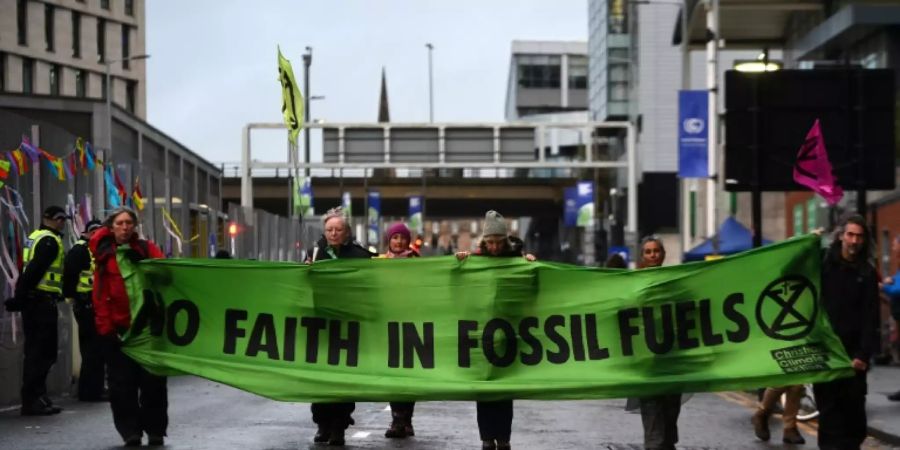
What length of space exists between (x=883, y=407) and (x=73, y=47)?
7087 cm

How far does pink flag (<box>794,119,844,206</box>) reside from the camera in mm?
17219

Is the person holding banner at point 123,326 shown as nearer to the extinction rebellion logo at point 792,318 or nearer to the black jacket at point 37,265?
the black jacket at point 37,265

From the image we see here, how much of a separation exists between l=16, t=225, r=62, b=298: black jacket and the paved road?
1.15 m

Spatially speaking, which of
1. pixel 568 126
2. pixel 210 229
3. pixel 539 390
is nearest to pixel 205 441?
pixel 539 390

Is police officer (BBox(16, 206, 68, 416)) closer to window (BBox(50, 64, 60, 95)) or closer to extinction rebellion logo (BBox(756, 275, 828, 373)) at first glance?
extinction rebellion logo (BBox(756, 275, 828, 373))

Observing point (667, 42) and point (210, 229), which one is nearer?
point (210, 229)

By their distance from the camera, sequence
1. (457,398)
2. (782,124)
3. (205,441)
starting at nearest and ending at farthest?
(457,398) < (205,441) < (782,124)

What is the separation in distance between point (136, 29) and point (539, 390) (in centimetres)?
8115

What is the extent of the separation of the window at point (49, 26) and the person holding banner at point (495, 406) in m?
72.5

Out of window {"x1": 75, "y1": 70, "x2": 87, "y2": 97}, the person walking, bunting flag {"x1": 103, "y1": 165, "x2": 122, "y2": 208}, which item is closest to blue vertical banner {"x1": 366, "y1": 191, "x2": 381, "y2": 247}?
window {"x1": 75, "y1": 70, "x2": 87, "y2": 97}

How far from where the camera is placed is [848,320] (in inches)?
441

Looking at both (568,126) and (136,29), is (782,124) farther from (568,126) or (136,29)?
(136,29)

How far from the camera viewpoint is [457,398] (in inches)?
428

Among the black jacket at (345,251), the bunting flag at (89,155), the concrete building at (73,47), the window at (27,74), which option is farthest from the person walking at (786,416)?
the window at (27,74)
